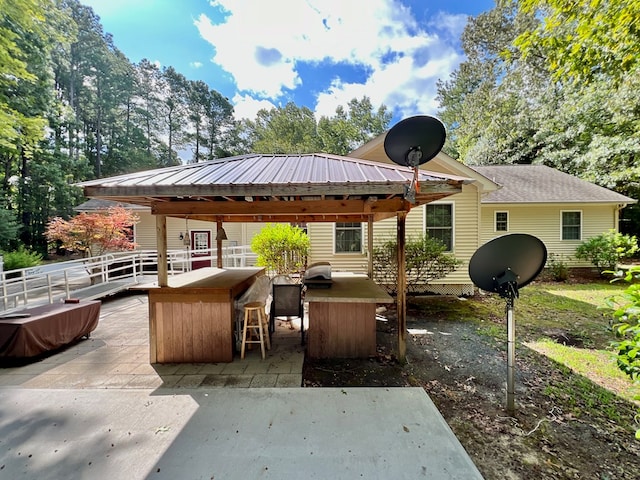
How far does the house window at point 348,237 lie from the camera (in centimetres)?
877

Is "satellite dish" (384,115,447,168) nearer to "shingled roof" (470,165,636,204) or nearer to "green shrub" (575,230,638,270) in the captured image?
"shingled roof" (470,165,636,204)

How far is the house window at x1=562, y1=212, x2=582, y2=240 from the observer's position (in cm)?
1162

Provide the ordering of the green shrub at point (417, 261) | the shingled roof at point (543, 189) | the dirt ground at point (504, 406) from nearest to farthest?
the dirt ground at point (504, 406)
the green shrub at point (417, 261)
the shingled roof at point (543, 189)

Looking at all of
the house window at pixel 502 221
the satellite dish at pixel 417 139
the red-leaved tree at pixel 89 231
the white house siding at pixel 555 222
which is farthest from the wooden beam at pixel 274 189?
the house window at pixel 502 221

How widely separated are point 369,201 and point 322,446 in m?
2.79

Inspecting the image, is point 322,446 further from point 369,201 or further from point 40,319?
point 40,319

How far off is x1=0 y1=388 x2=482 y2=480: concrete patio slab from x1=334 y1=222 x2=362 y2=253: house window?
591 cm

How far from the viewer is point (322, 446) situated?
7.27ft

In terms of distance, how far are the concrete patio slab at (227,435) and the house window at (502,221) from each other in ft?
37.1

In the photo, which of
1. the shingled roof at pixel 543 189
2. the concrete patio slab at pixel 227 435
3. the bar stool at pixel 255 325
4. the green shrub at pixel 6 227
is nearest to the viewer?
the concrete patio slab at pixel 227 435

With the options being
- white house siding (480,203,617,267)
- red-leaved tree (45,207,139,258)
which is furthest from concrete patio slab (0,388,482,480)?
white house siding (480,203,617,267)

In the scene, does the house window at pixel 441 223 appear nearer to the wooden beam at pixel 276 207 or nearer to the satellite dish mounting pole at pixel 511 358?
the wooden beam at pixel 276 207

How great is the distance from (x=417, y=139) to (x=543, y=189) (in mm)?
12154

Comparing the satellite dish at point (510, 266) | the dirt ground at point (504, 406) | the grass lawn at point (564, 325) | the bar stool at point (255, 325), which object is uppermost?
the satellite dish at point (510, 266)
